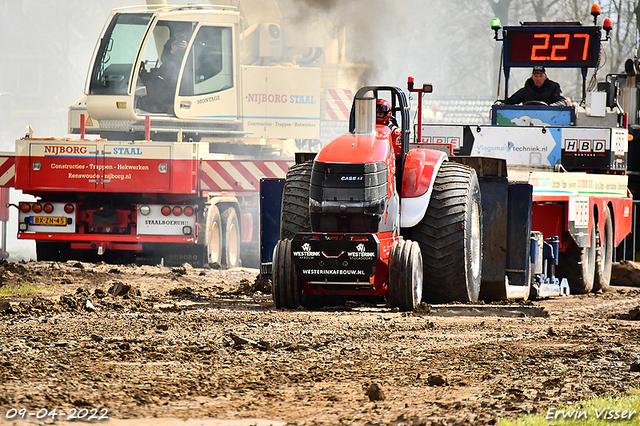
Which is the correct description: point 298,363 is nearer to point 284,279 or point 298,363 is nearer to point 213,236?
point 284,279

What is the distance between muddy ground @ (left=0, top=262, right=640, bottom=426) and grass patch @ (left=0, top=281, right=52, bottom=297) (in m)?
1.34

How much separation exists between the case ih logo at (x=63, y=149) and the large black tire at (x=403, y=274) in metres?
7.14

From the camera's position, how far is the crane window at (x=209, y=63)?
16.1m

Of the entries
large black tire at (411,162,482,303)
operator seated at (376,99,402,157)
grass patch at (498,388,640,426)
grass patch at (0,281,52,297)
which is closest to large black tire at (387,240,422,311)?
large black tire at (411,162,482,303)

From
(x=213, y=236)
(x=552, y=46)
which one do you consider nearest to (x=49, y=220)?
(x=213, y=236)

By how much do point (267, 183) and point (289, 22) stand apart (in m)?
11.9

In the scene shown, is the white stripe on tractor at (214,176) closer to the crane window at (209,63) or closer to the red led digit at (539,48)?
the crane window at (209,63)

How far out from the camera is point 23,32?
5334cm

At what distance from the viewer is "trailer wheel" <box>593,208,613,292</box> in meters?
12.5

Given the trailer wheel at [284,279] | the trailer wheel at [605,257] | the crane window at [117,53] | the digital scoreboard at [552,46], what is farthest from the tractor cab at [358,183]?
the crane window at [117,53]

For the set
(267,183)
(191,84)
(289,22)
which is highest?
(289,22)

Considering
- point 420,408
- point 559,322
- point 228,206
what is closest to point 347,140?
point 559,322

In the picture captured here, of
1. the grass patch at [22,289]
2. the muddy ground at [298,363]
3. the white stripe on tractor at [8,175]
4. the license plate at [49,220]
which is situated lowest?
the grass patch at [22,289]

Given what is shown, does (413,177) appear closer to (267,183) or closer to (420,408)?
(267,183)
